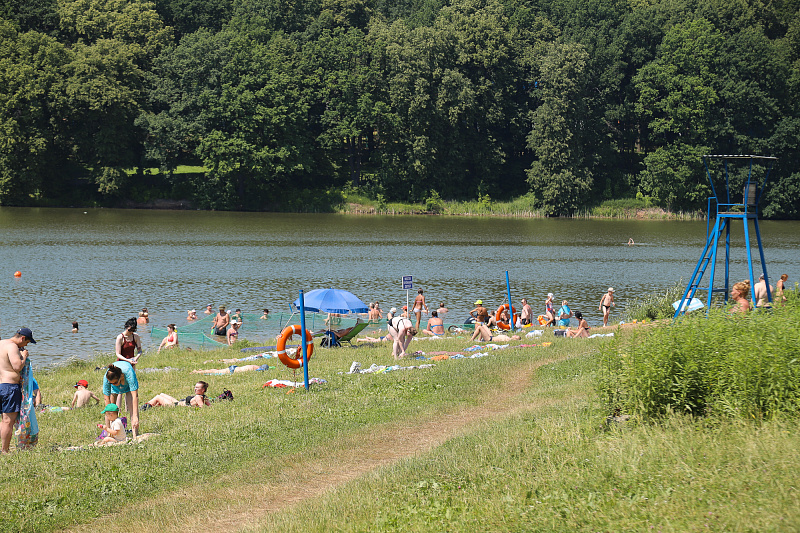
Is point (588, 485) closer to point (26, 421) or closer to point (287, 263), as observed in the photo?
point (26, 421)

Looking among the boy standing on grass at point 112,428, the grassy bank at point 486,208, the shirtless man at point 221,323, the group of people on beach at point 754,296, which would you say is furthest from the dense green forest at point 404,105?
the boy standing on grass at point 112,428

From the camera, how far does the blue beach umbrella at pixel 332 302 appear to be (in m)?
21.0

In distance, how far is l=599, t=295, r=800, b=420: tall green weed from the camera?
7891 mm

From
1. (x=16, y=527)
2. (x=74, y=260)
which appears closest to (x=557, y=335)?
(x=16, y=527)

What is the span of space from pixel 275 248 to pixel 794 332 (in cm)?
3985

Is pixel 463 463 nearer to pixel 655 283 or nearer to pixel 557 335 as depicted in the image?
pixel 557 335

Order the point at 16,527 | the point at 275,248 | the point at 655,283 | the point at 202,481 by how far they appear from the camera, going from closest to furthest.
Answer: the point at 16,527
the point at 202,481
the point at 655,283
the point at 275,248

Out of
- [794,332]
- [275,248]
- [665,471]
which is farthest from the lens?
[275,248]

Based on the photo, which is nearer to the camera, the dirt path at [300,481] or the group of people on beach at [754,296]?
the dirt path at [300,481]

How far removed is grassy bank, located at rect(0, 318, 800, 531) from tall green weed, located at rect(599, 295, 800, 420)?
0.90ft

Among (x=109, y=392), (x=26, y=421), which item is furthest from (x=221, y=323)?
(x=26, y=421)

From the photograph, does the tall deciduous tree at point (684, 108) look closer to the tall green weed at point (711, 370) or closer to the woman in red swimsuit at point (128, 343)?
the woman in red swimsuit at point (128, 343)

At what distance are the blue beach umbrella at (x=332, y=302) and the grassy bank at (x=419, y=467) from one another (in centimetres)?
732

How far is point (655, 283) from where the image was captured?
36.7 meters
